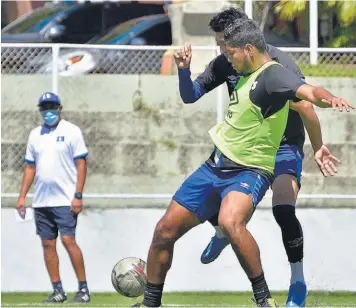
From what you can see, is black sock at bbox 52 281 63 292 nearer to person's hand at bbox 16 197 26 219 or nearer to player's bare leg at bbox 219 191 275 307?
person's hand at bbox 16 197 26 219

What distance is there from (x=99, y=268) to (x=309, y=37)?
3720 mm

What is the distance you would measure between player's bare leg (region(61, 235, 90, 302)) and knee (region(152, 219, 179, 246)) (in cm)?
446

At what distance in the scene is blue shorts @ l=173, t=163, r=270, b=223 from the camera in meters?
8.59

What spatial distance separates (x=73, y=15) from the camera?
21766 mm

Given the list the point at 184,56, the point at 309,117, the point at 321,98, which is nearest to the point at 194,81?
the point at 184,56

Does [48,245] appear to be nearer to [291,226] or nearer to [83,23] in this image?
[291,226]

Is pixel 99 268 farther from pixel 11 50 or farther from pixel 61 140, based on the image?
pixel 11 50

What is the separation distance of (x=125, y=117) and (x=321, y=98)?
668 cm

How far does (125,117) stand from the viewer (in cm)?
1452

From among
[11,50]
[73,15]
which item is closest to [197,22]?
[11,50]

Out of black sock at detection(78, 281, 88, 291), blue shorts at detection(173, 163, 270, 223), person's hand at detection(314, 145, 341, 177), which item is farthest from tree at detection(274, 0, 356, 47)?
blue shorts at detection(173, 163, 270, 223)

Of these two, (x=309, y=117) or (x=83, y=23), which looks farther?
(x=83, y=23)

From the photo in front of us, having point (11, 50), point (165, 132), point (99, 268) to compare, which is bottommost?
point (99, 268)

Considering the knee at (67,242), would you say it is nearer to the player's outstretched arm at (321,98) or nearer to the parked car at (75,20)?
the player's outstretched arm at (321,98)
